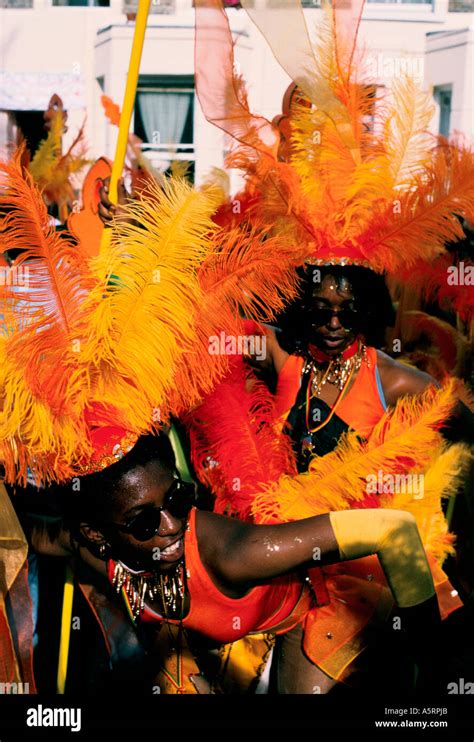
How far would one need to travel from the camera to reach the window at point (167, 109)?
9.23m

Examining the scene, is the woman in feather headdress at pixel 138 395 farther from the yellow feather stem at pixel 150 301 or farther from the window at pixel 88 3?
the window at pixel 88 3

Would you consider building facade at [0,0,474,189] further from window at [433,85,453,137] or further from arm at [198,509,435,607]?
arm at [198,509,435,607]

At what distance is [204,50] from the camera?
2947 mm

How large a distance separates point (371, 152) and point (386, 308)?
0.62 m

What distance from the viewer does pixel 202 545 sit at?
7.72 ft

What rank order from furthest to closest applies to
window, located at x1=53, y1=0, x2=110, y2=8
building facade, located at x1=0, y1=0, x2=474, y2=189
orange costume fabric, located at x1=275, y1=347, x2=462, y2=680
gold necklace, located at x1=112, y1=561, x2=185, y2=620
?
window, located at x1=53, y1=0, x2=110, y2=8, building facade, located at x1=0, y1=0, x2=474, y2=189, orange costume fabric, located at x1=275, y1=347, x2=462, y2=680, gold necklace, located at x1=112, y1=561, x2=185, y2=620

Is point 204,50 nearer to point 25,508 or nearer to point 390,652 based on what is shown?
point 25,508

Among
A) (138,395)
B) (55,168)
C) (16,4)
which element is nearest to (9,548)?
(138,395)

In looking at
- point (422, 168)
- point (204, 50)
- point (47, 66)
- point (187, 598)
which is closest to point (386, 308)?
point (422, 168)

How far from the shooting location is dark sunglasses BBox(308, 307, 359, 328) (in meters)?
3.05

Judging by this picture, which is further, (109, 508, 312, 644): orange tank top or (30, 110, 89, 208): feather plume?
(30, 110, 89, 208): feather plume

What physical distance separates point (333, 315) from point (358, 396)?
30cm

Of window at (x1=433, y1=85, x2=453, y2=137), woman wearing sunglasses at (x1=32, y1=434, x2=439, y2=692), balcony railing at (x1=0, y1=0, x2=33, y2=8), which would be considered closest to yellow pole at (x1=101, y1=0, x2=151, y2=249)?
woman wearing sunglasses at (x1=32, y1=434, x2=439, y2=692)

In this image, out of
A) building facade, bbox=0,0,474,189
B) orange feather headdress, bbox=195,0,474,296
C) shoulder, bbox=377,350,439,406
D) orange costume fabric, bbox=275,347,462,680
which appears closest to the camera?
orange costume fabric, bbox=275,347,462,680
